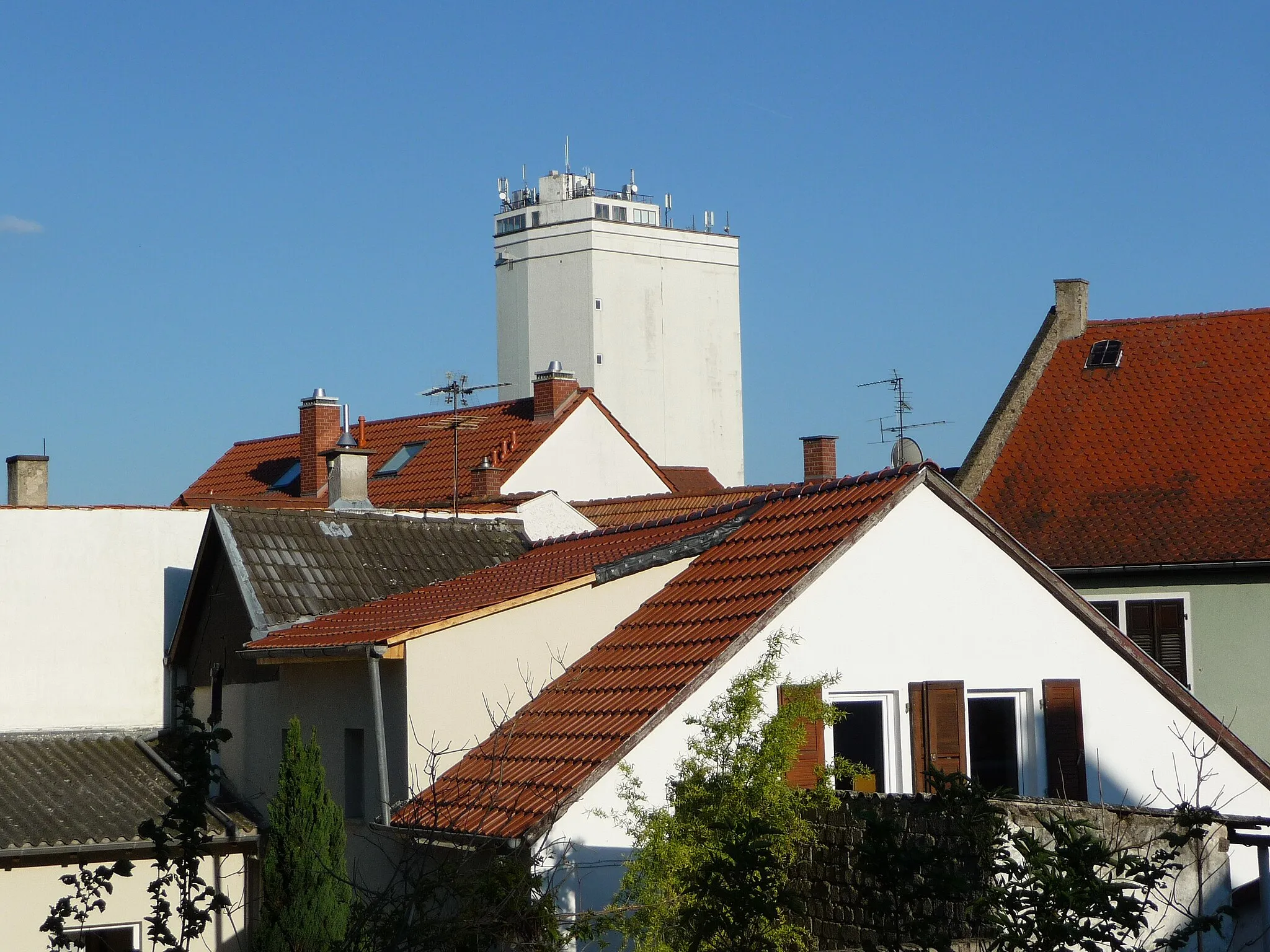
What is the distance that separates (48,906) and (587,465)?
22837 mm

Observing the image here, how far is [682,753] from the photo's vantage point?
42.4 ft

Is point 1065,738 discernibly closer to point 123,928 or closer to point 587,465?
point 123,928

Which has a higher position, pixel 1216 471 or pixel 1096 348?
pixel 1096 348

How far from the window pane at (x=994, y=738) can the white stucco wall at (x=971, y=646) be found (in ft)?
0.62

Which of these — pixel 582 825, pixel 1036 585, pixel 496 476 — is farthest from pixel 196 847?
pixel 496 476

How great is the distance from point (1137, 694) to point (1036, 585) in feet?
4.89

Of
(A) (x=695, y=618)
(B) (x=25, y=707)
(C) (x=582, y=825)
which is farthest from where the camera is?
(B) (x=25, y=707)

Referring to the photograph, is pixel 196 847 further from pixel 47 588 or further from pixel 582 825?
pixel 47 588

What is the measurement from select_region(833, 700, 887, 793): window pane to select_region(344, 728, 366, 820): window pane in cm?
473

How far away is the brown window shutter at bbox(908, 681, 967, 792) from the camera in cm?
1445

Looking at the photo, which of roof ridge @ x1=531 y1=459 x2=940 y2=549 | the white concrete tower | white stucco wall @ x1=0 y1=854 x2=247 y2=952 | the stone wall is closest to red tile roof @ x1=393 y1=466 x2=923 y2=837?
roof ridge @ x1=531 y1=459 x2=940 y2=549

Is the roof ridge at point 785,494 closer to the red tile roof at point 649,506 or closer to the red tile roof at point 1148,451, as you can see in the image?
the red tile roof at point 1148,451

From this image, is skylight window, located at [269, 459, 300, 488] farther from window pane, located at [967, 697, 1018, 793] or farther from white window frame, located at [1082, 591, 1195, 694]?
window pane, located at [967, 697, 1018, 793]

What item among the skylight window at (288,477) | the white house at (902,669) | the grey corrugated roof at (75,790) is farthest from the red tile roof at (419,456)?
the white house at (902,669)
